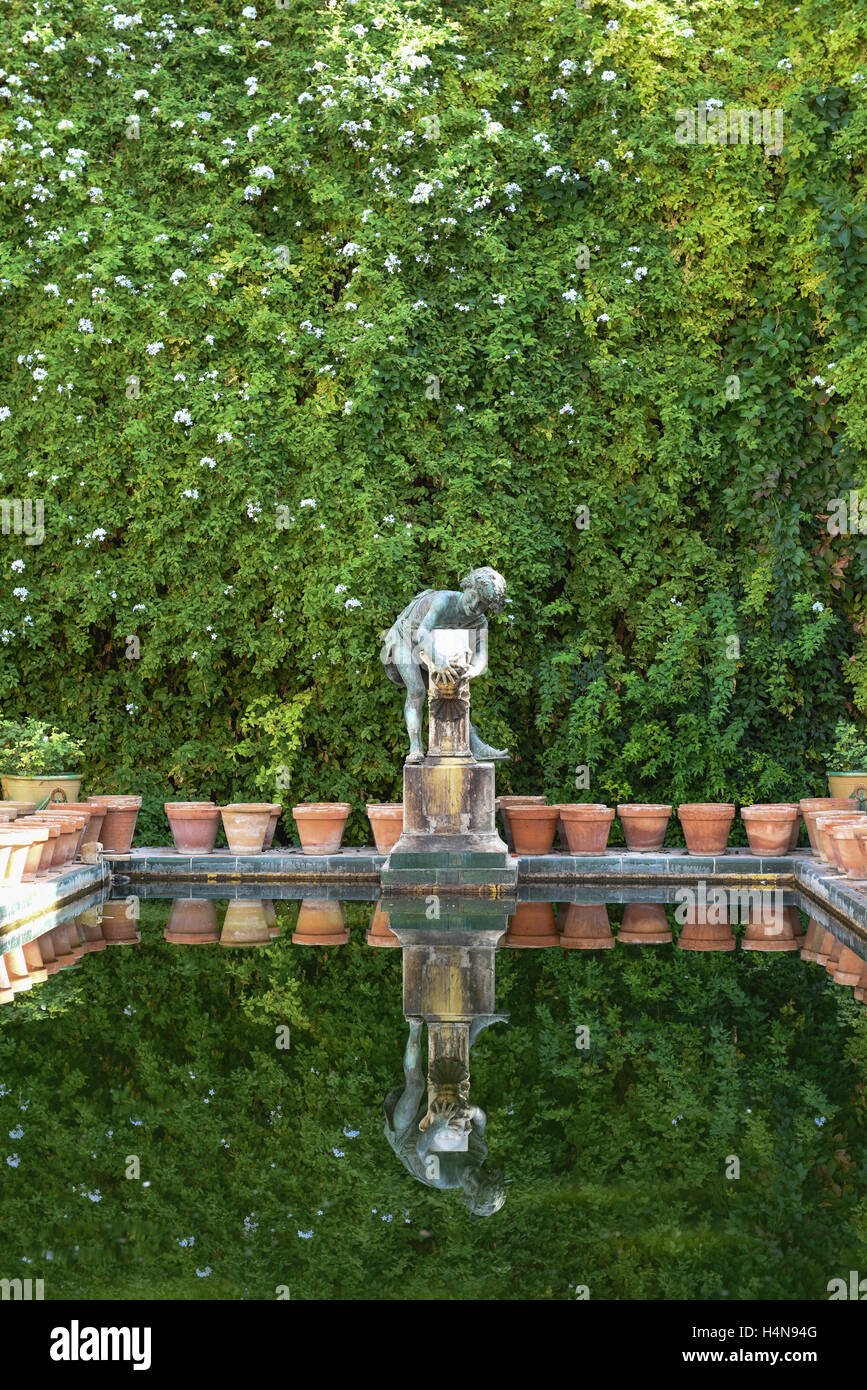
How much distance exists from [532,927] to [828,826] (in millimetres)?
2125

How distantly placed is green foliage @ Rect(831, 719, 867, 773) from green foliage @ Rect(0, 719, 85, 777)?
5101 millimetres

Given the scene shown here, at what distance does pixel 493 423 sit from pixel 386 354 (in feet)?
2.98

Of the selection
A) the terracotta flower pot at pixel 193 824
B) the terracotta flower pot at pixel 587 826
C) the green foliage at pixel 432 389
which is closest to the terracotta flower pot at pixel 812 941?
the terracotta flower pot at pixel 587 826

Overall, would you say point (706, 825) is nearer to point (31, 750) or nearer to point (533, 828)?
point (533, 828)

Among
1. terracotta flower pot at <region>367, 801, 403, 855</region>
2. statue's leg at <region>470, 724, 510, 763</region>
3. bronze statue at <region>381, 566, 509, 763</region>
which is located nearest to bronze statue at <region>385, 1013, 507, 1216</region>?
bronze statue at <region>381, 566, 509, 763</region>

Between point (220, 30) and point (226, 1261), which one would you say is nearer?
point (226, 1261)

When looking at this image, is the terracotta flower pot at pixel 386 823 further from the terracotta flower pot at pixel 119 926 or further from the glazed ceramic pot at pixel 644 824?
the terracotta flower pot at pixel 119 926

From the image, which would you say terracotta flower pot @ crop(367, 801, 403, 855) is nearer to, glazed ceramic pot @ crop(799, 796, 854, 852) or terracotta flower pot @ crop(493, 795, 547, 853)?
terracotta flower pot @ crop(493, 795, 547, 853)

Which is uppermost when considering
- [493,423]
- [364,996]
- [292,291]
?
[292,291]

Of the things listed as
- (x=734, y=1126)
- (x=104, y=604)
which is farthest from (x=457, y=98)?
(x=734, y=1126)

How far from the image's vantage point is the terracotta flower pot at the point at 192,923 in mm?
7316

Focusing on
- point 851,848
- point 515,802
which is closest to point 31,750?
point 515,802
